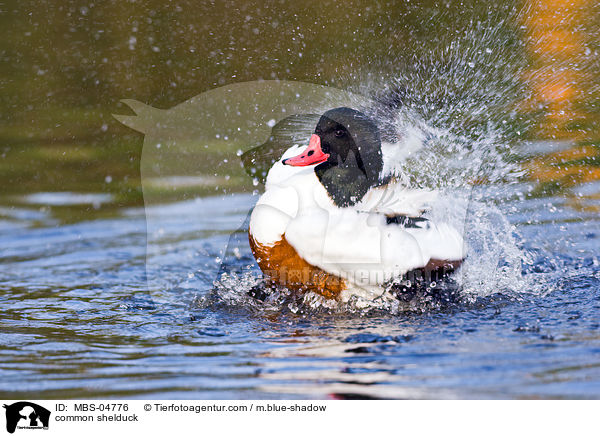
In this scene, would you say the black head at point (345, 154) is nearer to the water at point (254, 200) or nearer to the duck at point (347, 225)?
the duck at point (347, 225)

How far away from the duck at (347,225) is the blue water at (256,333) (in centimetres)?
21

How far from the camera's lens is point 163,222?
6.84m

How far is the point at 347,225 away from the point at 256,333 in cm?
79

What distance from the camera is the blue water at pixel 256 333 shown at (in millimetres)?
3438

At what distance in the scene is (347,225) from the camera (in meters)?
4.42

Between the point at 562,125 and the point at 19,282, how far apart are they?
530cm

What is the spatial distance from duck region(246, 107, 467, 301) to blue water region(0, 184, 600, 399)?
0.68 ft

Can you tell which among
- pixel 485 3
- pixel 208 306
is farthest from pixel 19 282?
pixel 485 3

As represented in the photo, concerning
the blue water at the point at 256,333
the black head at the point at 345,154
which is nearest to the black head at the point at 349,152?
the black head at the point at 345,154

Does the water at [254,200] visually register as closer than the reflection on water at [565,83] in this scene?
Yes

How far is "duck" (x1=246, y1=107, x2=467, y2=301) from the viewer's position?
14.4ft

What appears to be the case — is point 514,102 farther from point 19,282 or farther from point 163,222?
point 19,282
